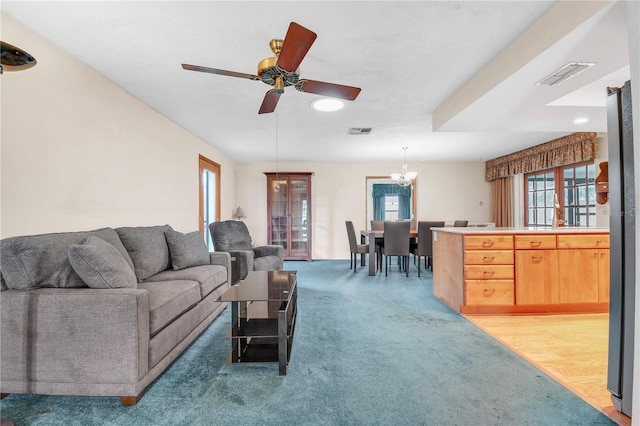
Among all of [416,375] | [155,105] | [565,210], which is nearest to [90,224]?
[155,105]

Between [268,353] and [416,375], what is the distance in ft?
3.26

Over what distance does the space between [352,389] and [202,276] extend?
1.62 meters

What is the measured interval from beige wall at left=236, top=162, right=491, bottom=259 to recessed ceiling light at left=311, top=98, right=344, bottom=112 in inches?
142

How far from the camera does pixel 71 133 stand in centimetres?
235

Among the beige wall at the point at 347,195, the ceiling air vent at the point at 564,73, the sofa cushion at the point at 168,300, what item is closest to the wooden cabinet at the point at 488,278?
the ceiling air vent at the point at 564,73

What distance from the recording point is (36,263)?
5.65ft

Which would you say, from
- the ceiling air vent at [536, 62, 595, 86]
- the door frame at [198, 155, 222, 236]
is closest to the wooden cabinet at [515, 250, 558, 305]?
the ceiling air vent at [536, 62, 595, 86]

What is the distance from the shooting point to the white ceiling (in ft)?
5.85

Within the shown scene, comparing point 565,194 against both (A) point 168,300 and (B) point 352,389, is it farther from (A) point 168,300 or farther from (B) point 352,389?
(A) point 168,300

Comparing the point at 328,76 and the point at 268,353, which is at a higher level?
the point at 328,76

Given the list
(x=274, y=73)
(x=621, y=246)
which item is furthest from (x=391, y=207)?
(x=274, y=73)

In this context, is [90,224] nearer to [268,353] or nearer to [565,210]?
[268,353]

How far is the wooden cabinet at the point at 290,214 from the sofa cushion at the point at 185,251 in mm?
3287

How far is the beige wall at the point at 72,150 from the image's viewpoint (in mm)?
1931
